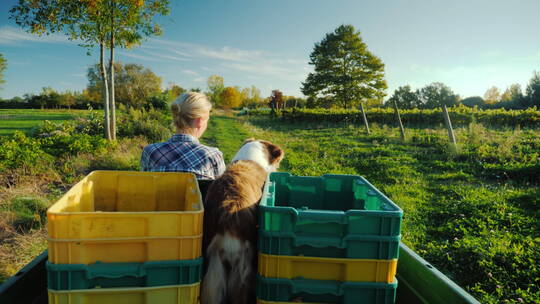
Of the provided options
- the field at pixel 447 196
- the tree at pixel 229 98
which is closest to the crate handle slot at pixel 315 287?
the field at pixel 447 196

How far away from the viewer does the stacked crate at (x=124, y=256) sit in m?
1.41

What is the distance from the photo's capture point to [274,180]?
281 cm

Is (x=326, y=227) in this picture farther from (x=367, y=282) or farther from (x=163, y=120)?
(x=163, y=120)

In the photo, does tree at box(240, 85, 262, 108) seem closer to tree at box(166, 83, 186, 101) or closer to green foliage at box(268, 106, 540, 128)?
tree at box(166, 83, 186, 101)

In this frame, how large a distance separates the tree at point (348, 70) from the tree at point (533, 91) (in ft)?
48.8

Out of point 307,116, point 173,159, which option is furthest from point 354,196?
point 307,116

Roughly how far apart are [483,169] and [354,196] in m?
6.85

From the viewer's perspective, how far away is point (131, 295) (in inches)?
60.6

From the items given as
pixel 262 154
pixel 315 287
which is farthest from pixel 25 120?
pixel 315 287

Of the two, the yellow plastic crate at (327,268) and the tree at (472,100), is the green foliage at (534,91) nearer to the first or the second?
the tree at (472,100)

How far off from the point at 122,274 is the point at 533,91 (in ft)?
148

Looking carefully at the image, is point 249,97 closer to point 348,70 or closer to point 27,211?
point 348,70

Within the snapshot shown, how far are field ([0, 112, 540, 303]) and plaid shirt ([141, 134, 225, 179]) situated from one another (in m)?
2.00

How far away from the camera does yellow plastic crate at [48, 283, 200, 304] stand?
1.45 metres
